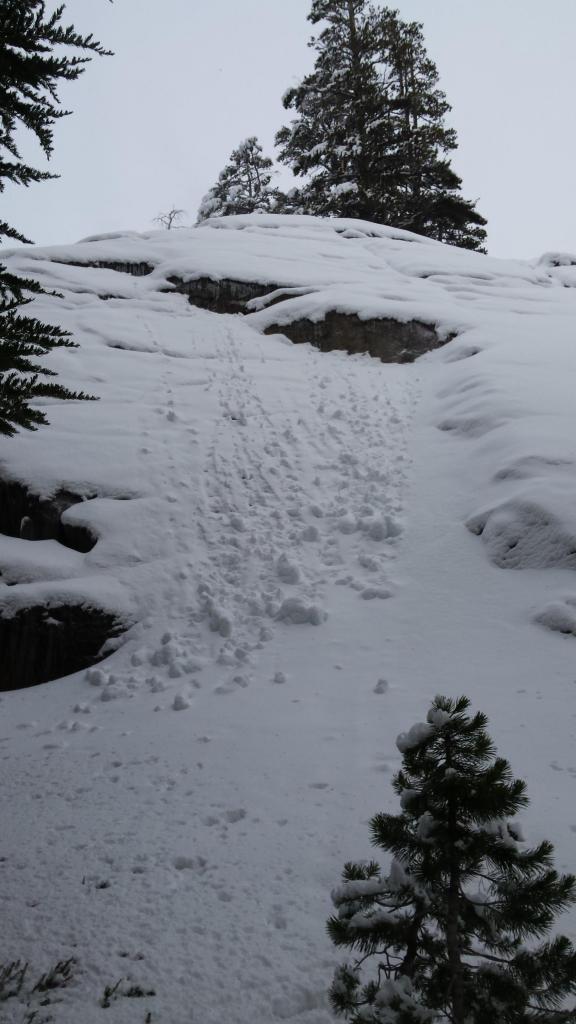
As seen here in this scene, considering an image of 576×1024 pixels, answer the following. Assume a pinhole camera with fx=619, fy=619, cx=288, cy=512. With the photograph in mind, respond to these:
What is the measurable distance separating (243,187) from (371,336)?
25.9m

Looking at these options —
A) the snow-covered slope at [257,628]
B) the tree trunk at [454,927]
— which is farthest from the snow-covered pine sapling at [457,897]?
the snow-covered slope at [257,628]

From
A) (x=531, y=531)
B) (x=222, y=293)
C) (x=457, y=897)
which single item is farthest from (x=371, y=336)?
(x=457, y=897)

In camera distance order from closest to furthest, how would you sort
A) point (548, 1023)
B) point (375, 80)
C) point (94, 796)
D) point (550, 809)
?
point (548, 1023), point (550, 809), point (94, 796), point (375, 80)

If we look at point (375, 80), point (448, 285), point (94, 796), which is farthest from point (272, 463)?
point (375, 80)

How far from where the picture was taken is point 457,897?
1.82 meters

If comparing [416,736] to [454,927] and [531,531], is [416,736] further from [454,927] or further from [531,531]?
[531,531]

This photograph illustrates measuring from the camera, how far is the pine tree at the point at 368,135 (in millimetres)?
24969

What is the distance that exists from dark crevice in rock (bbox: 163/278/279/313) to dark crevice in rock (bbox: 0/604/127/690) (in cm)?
1090

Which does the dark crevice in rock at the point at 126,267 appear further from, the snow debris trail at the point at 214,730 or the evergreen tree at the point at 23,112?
the evergreen tree at the point at 23,112

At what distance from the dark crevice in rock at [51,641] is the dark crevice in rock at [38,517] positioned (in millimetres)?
1127

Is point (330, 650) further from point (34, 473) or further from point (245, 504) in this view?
point (34, 473)

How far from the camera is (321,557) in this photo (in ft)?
22.7

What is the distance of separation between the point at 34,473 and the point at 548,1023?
7307 mm

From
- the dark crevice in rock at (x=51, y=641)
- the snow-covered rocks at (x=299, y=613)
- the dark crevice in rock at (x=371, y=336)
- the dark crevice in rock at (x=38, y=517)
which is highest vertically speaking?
the dark crevice in rock at (x=371, y=336)
